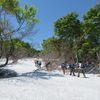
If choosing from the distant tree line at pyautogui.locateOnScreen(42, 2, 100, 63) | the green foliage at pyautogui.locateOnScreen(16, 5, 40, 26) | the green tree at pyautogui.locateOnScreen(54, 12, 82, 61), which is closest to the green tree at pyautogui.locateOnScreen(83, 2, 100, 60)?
the distant tree line at pyautogui.locateOnScreen(42, 2, 100, 63)

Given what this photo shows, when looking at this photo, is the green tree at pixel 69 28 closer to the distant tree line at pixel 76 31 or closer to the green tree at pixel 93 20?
the distant tree line at pixel 76 31

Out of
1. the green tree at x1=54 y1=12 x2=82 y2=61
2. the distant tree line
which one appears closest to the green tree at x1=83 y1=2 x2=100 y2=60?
the distant tree line

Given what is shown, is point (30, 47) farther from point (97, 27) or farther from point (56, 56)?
point (97, 27)

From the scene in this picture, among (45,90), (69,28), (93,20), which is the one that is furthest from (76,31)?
(45,90)

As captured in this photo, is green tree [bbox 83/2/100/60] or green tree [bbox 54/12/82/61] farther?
green tree [bbox 54/12/82/61]

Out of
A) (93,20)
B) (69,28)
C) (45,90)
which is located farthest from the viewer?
(69,28)

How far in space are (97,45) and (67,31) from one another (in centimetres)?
534

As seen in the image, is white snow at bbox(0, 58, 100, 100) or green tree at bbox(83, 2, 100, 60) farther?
green tree at bbox(83, 2, 100, 60)

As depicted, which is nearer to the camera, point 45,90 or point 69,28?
point 45,90

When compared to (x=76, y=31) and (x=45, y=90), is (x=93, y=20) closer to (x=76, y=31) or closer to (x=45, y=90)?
(x=76, y=31)

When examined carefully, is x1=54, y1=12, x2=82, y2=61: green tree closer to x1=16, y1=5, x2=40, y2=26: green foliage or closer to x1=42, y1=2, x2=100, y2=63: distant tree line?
x1=42, y1=2, x2=100, y2=63: distant tree line

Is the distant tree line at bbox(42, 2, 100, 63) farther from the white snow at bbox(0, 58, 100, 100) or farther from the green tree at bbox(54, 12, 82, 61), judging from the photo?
the white snow at bbox(0, 58, 100, 100)

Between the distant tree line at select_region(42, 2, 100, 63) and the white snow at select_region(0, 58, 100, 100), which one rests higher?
the distant tree line at select_region(42, 2, 100, 63)

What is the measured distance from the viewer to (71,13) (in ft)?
48.5
